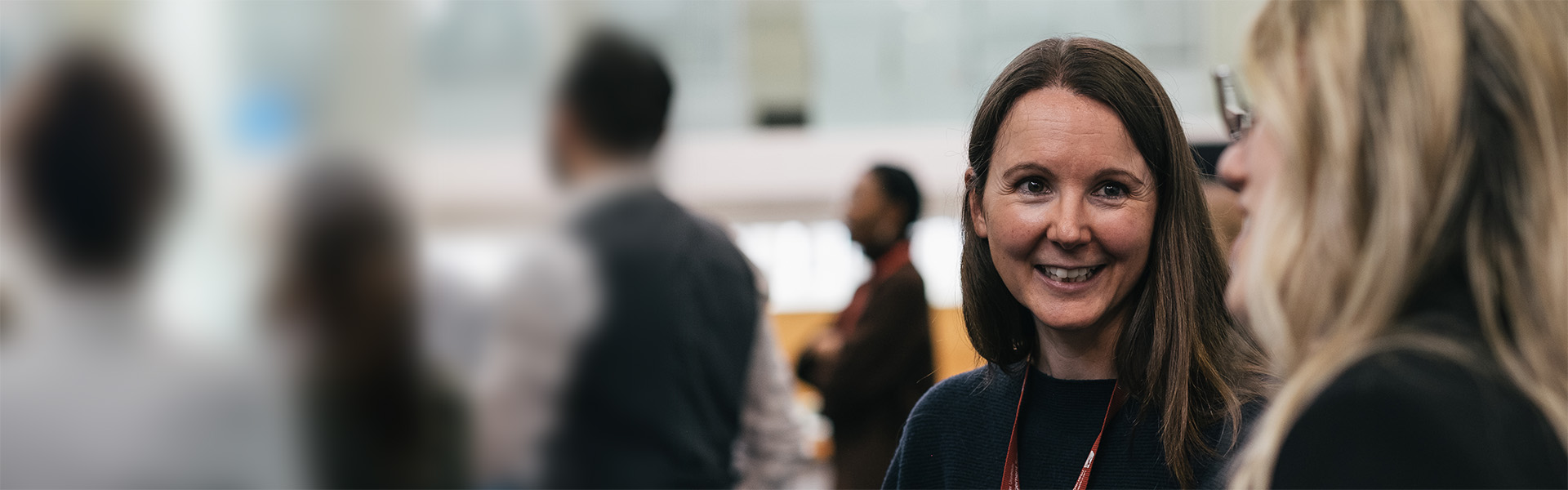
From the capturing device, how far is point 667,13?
Result: 2.50ft

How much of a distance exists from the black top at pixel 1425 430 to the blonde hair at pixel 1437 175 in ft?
0.04

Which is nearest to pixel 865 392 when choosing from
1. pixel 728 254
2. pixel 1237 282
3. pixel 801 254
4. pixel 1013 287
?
pixel 728 254

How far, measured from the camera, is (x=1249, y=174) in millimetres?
759

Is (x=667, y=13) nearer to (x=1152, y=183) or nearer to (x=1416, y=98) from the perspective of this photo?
(x=1416, y=98)

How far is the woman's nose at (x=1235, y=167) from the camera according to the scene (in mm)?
800

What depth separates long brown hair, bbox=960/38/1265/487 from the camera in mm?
1152

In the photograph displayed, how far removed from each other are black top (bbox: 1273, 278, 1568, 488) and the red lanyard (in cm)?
52

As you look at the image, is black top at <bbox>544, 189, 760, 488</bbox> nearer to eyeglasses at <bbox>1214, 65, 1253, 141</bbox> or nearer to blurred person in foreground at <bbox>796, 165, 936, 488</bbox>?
eyeglasses at <bbox>1214, 65, 1253, 141</bbox>

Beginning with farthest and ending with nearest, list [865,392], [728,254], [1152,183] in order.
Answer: [865,392], [728,254], [1152,183]

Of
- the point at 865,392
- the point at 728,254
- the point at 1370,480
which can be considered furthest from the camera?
the point at 865,392

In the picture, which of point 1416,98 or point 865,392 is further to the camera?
point 865,392

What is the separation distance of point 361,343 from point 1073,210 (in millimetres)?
731

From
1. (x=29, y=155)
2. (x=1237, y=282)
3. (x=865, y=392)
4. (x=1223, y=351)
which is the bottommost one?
(x=865, y=392)

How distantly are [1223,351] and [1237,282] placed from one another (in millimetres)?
484
